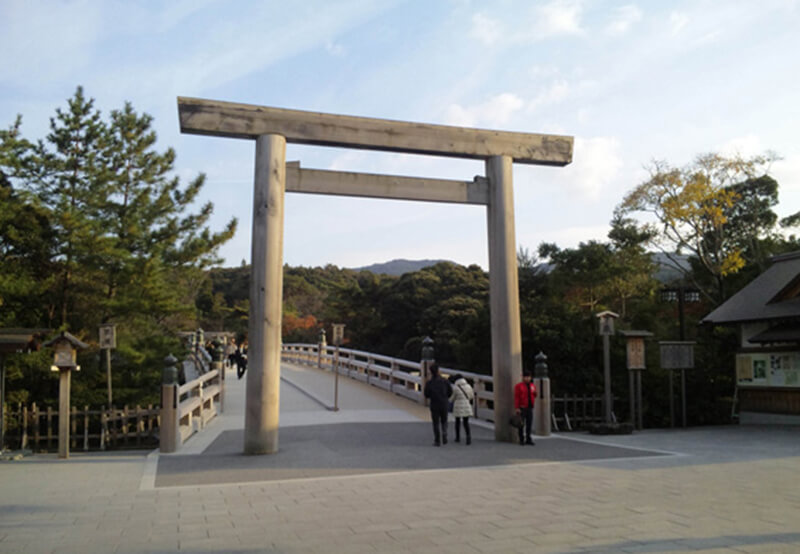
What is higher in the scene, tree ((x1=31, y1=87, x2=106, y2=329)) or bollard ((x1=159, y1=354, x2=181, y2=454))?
tree ((x1=31, y1=87, x2=106, y2=329))

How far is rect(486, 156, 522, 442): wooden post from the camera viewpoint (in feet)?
38.3

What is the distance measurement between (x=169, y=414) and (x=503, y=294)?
6286 mm

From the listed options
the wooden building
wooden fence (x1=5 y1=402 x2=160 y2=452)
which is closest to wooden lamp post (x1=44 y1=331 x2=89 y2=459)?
wooden fence (x1=5 y1=402 x2=160 y2=452)

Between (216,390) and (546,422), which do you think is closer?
(546,422)

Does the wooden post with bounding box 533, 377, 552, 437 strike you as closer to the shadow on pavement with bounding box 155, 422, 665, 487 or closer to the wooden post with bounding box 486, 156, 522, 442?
the shadow on pavement with bounding box 155, 422, 665, 487

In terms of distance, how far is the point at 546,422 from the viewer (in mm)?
12609

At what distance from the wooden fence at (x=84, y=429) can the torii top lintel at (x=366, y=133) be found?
26.7ft

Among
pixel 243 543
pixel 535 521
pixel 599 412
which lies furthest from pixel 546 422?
pixel 243 543

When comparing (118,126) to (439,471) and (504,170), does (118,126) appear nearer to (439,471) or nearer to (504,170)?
(504,170)

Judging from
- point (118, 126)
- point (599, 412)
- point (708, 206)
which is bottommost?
point (599, 412)

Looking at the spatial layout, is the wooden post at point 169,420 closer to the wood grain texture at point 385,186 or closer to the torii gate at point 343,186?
the torii gate at point 343,186

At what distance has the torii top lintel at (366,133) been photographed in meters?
10.4

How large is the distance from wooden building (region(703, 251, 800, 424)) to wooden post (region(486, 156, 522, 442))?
7.90 metres

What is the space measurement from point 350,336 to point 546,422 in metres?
31.1
